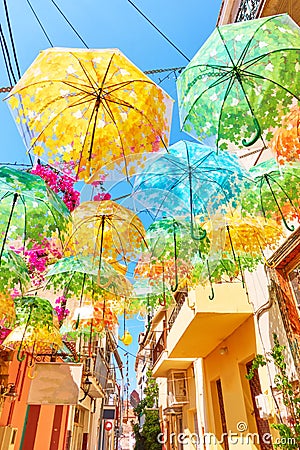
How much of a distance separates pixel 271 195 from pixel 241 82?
4.52ft

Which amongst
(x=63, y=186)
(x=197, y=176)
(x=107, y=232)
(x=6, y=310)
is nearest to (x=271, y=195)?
(x=197, y=176)

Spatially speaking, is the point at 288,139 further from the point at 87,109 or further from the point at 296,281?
the point at 296,281

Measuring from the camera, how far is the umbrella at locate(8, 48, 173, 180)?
2.52 m

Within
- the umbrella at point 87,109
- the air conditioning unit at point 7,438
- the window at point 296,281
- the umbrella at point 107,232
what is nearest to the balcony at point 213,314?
the window at point 296,281

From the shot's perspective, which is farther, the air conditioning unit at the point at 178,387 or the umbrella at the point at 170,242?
the air conditioning unit at the point at 178,387

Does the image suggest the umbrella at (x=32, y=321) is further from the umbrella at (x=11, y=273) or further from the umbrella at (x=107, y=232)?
the umbrella at (x=107, y=232)

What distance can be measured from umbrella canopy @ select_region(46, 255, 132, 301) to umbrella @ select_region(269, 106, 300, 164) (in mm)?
2422

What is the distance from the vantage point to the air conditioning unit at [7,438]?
4992mm

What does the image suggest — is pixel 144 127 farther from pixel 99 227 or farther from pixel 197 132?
pixel 99 227

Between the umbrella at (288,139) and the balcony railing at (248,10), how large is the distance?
12.3 ft

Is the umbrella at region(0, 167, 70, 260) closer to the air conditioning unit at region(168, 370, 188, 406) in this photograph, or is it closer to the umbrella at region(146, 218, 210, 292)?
the umbrella at region(146, 218, 210, 292)

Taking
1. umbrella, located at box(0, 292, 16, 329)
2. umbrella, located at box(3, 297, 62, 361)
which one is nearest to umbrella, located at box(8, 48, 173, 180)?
umbrella, located at box(0, 292, 16, 329)

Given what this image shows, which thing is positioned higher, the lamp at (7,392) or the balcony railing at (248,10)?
the balcony railing at (248,10)

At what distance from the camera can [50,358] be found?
23.0 ft
